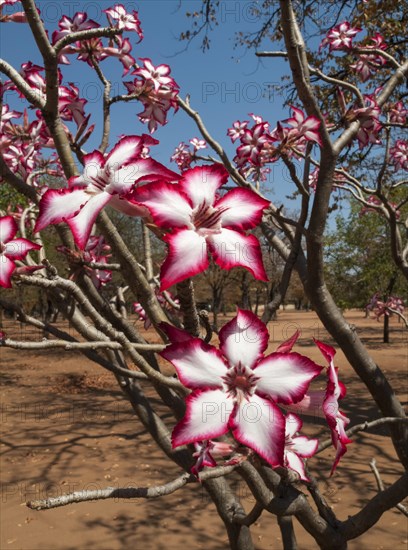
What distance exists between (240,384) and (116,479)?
5449 millimetres

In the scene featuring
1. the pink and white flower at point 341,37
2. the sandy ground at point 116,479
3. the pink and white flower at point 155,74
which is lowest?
the sandy ground at point 116,479

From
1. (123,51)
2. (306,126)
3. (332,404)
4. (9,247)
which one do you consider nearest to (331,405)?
(332,404)

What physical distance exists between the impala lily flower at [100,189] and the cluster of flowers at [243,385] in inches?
7.8

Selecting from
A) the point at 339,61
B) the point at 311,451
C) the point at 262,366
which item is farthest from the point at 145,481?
the point at 339,61

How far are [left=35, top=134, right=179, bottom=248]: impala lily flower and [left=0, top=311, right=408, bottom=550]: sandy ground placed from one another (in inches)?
30.2

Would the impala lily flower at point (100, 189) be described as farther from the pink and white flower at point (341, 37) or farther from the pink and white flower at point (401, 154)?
the pink and white flower at point (401, 154)

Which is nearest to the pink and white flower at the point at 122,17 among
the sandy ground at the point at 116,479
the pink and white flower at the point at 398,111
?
the sandy ground at the point at 116,479

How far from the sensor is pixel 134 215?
661mm

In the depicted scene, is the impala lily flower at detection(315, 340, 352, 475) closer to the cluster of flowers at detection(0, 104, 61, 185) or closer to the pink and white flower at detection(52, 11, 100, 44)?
the cluster of flowers at detection(0, 104, 61, 185)

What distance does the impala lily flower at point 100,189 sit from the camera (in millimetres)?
646

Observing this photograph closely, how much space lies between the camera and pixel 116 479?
561cm

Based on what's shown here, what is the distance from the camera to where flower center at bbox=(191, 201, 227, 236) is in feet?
2.08

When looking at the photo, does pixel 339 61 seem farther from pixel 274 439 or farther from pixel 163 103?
pixel 274 439

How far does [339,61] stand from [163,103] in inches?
220
